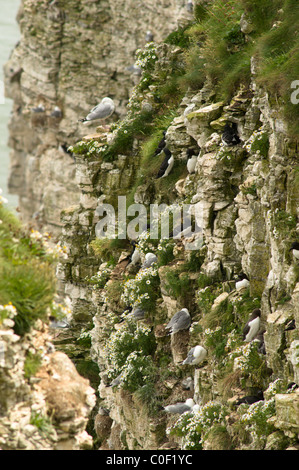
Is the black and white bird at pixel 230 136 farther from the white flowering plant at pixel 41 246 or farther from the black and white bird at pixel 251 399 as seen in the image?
the white flowering plant at pixel 41 246

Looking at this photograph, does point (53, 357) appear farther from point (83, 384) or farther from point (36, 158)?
point (36, 158)

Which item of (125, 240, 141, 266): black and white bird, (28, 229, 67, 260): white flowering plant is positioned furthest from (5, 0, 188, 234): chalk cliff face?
(28, 229, 67, 260): white flowering plant

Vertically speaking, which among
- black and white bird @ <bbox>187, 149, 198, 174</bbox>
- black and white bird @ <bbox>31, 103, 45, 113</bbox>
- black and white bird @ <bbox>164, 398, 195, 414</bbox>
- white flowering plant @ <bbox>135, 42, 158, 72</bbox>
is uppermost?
black and white bird @ <bbox>31, 103, 45, 113</bbox>

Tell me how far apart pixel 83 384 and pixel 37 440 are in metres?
0.87

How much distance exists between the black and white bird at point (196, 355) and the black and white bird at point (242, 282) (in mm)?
1240

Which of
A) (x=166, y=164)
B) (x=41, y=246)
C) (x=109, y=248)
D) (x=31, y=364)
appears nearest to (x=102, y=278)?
(x=109, y=248)

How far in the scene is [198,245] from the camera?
48.4 ft

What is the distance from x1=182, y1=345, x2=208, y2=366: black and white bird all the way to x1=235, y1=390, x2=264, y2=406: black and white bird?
1.45 m

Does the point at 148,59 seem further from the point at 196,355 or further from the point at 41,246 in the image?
the point at 41,246

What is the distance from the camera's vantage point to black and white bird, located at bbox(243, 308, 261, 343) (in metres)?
12.0

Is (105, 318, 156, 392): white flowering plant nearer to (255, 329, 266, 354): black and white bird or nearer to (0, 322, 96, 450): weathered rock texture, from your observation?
(255, 329, 266, 354): black and white bird

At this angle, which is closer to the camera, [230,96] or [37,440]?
[37,440]

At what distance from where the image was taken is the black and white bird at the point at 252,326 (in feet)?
39.2

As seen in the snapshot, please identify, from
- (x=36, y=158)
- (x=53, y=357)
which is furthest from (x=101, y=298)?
(x=36, y=158)
